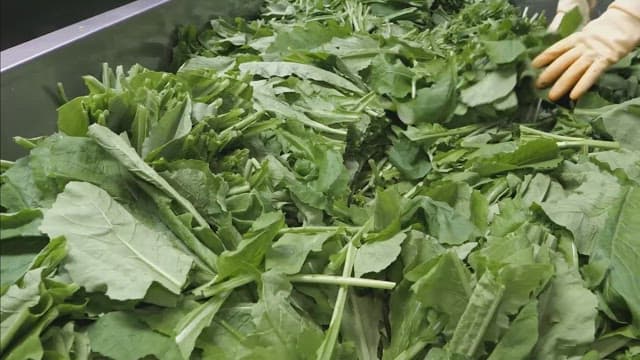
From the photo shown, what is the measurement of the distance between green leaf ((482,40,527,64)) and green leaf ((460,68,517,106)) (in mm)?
23

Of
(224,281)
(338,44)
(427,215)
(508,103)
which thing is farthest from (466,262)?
(338,44)

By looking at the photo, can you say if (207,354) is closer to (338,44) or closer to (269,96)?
(269,96)

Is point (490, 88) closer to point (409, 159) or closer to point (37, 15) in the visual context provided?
point (409, 159)

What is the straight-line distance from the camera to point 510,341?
0.51 meters

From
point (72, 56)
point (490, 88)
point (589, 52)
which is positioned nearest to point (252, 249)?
point (72, 56)

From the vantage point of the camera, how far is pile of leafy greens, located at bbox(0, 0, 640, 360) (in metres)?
0.50

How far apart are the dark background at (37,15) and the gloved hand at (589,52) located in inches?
32.3

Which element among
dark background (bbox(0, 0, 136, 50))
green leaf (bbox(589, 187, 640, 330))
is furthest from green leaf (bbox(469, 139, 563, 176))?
dark background (bbox(0, 0, 136, 50))

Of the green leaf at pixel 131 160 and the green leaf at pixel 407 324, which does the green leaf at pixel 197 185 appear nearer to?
the green leaf at pixel 131 160

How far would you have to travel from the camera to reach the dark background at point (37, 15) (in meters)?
1.16

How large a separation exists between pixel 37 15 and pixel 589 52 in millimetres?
1008

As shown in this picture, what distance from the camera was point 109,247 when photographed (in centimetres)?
52

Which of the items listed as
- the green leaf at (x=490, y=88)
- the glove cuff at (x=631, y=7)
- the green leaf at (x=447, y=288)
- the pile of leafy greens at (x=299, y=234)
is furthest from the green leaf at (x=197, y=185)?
the glove cuff at (x=631, y=7)

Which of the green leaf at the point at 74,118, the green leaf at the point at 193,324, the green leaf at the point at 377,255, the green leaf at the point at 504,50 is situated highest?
the green leaf at the point at 74,118
